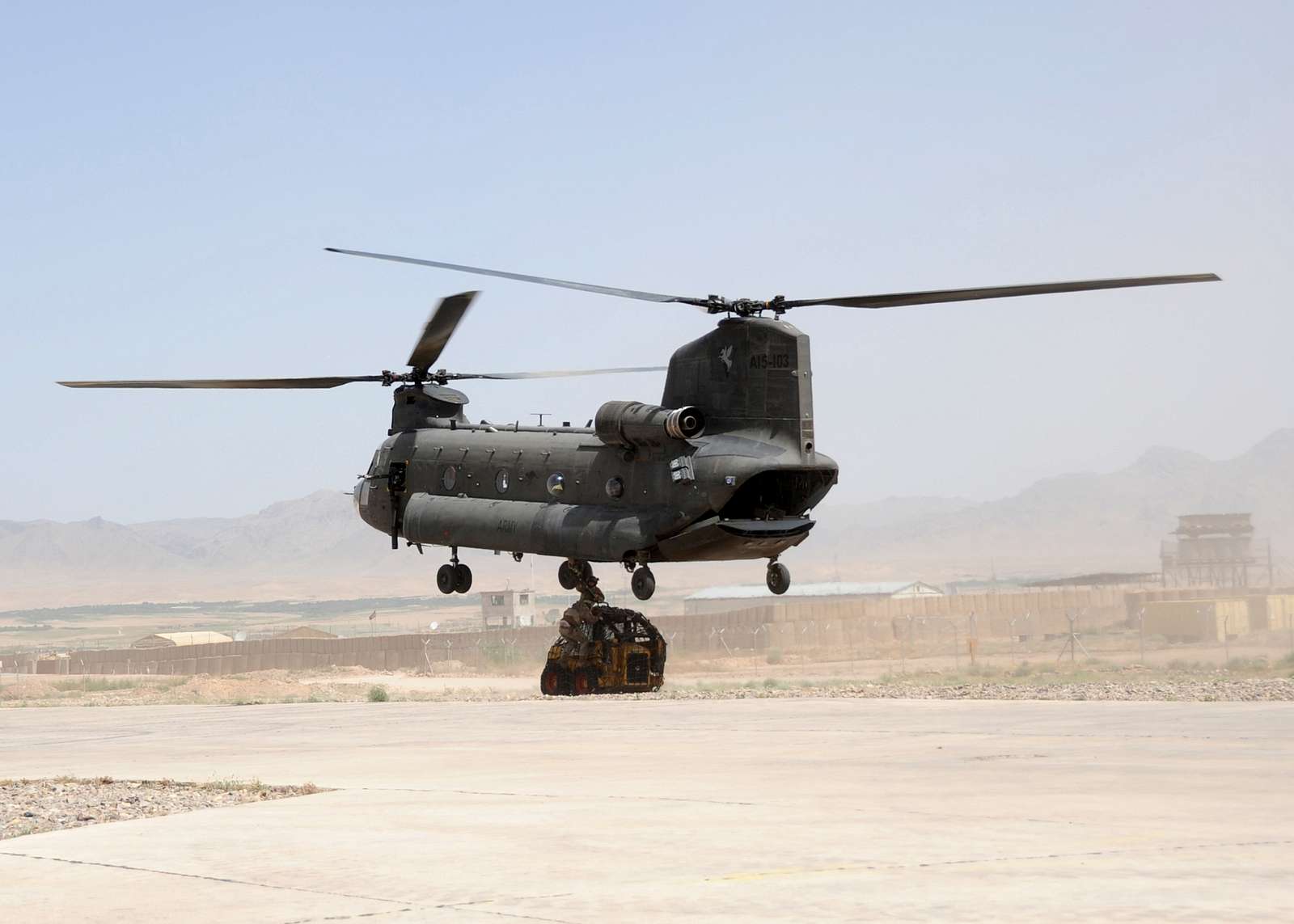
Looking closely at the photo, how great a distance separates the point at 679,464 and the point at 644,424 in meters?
1.26

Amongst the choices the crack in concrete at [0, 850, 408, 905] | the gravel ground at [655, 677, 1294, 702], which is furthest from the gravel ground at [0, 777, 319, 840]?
the gravel ground at [655, 677, 1294, 702]

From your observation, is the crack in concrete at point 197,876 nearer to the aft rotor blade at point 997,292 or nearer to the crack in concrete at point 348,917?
the crack in concrete at point 348,917

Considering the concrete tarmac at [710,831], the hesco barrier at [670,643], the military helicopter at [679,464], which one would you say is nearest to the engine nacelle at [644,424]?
the military helicopter at [679,464]

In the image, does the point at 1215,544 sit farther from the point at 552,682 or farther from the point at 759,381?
the point at 759,381

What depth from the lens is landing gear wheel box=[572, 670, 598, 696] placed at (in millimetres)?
34688

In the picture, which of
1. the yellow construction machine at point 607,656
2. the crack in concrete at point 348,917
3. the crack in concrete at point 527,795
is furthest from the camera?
the yellow construction machine at point 607,656

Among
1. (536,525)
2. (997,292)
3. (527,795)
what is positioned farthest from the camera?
(536,525)

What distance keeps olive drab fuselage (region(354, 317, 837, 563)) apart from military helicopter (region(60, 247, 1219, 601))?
0.08ft

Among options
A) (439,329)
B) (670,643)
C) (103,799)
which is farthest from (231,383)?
(670,643)

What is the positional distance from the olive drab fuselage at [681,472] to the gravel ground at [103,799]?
12859 millimetres

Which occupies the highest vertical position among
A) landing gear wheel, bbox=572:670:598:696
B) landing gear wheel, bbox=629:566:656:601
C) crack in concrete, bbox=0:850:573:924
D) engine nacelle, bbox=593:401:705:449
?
engine nacelle, bbox=593:401:705:449

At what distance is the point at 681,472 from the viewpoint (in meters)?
27.7

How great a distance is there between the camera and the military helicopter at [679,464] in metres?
27.1

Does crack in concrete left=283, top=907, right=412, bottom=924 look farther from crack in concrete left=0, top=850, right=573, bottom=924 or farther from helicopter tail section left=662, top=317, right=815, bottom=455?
helicopter tail section left=662, top=317, right=815, bottom=455
